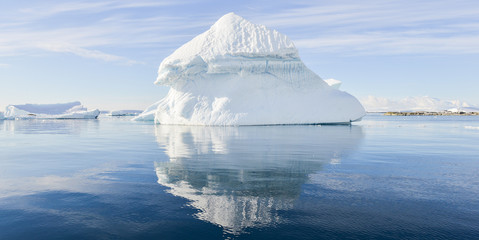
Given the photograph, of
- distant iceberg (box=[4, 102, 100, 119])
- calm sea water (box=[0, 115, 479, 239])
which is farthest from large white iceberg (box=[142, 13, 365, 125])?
distant iceberg (box=[4, 102, 100, 119])

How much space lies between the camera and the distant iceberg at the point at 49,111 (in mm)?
63031

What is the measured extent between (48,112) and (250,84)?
55511 mm

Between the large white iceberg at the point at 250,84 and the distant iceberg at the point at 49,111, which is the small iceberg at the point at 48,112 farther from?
the large white iceberg at the point at 250,84

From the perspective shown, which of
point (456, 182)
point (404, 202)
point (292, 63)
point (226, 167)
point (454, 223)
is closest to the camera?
point (454, 223)

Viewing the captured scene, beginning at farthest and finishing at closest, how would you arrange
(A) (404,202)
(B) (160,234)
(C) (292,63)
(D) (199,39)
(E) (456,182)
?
(D) (199,39), (C) (292,63), (E) (456,182), (A) (404,202), (B) (160,234)

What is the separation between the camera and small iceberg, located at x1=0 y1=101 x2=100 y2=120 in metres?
63.0

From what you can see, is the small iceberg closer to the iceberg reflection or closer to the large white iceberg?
the large white iceberg

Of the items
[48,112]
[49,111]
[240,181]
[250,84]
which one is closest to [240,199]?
[240,181]

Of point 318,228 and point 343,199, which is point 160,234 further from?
point 343,199

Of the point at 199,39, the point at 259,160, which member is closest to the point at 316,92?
the point at 199,39

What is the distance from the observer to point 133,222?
14.4 ft

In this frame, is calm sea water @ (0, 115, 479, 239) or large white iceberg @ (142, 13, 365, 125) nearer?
calm sea water @ (0, 115, 479, 239)

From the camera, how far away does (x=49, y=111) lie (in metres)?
70.6

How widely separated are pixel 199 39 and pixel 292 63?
392 inches
